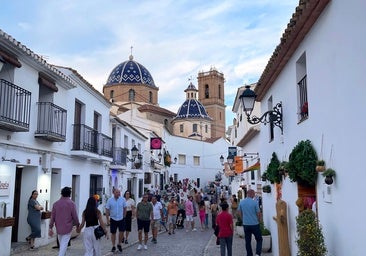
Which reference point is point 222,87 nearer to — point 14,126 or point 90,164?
point 90,164

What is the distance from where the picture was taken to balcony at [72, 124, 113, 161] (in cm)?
1590

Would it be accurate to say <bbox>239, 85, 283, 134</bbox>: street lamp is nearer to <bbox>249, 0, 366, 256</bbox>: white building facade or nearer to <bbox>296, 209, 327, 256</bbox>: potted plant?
<bbox>249, 0, 366, 256</bbox>: white building facade

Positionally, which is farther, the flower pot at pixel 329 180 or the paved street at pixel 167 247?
the paved street at pixel 167 247

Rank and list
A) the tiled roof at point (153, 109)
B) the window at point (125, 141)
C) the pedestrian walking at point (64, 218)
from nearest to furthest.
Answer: the pedestrian walking at point (64, 218)
the window at point (125, 141)
the tiled roof at point (153, 109)

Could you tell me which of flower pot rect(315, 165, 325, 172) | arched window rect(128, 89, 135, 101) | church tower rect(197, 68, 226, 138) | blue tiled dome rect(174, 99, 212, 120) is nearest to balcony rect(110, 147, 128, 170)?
flower pot rect(315, 165, 325, 172)

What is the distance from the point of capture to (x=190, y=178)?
60.5 meters

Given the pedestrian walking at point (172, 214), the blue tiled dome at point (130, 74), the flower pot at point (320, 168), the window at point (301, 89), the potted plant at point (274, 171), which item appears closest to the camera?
the flower pot at point (320, 168)

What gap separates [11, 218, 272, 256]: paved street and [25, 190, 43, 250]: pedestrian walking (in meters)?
0.28

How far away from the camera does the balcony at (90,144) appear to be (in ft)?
52.2

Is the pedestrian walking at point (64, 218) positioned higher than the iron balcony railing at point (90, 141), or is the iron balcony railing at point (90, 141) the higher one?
the iron balcony railing at point (90, 141)

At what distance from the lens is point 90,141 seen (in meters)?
17.2

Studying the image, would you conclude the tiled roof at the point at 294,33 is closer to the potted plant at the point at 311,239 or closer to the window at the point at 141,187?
the potted plant at the point at 311,239

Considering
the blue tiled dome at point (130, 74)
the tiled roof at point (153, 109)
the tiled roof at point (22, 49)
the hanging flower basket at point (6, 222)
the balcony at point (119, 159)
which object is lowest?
the hanging flower basket at point (6, 222)

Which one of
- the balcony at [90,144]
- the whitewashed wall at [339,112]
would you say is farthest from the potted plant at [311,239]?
the balcony at [90,144]
